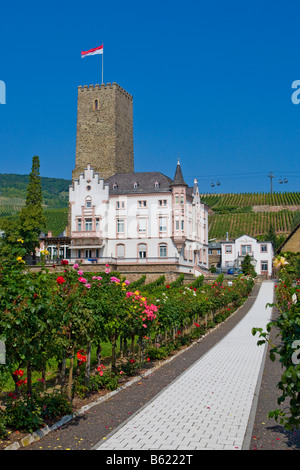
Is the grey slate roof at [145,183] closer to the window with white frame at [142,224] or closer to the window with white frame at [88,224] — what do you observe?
the window with white frame at [142,224]

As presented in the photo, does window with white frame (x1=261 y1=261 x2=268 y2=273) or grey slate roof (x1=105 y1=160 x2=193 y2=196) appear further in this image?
window with white frame (x1=261 y1=261 x2=268 y2=273)

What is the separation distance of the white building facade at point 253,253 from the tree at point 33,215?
28.7 meters

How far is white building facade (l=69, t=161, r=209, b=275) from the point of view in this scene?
57312mm

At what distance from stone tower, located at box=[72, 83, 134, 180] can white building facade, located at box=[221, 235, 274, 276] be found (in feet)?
64.5

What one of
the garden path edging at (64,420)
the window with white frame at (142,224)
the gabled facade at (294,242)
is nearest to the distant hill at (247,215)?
the gabled facade at (294,242)

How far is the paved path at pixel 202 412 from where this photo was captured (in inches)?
309

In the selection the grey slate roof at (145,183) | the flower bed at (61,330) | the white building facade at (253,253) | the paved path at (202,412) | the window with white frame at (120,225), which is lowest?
the paved path at (202,412)

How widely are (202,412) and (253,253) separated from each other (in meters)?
65.9

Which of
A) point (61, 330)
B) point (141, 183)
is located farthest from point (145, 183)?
point (61, 330)

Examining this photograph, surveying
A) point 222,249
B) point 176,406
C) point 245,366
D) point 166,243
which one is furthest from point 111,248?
point 176,406

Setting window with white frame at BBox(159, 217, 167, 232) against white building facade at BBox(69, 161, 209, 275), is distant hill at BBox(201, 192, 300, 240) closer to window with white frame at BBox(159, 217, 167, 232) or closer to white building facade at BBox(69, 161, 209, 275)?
white building facade at BBox(69, 161, 209, 275)

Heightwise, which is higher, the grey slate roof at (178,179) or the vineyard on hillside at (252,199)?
the vineyard on hillside at (252,199)

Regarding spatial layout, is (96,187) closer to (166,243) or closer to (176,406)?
(166,243)

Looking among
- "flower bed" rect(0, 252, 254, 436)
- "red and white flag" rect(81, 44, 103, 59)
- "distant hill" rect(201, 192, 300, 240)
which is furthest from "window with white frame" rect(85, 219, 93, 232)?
"flower bed" rect(0, 252, 254, 436)
